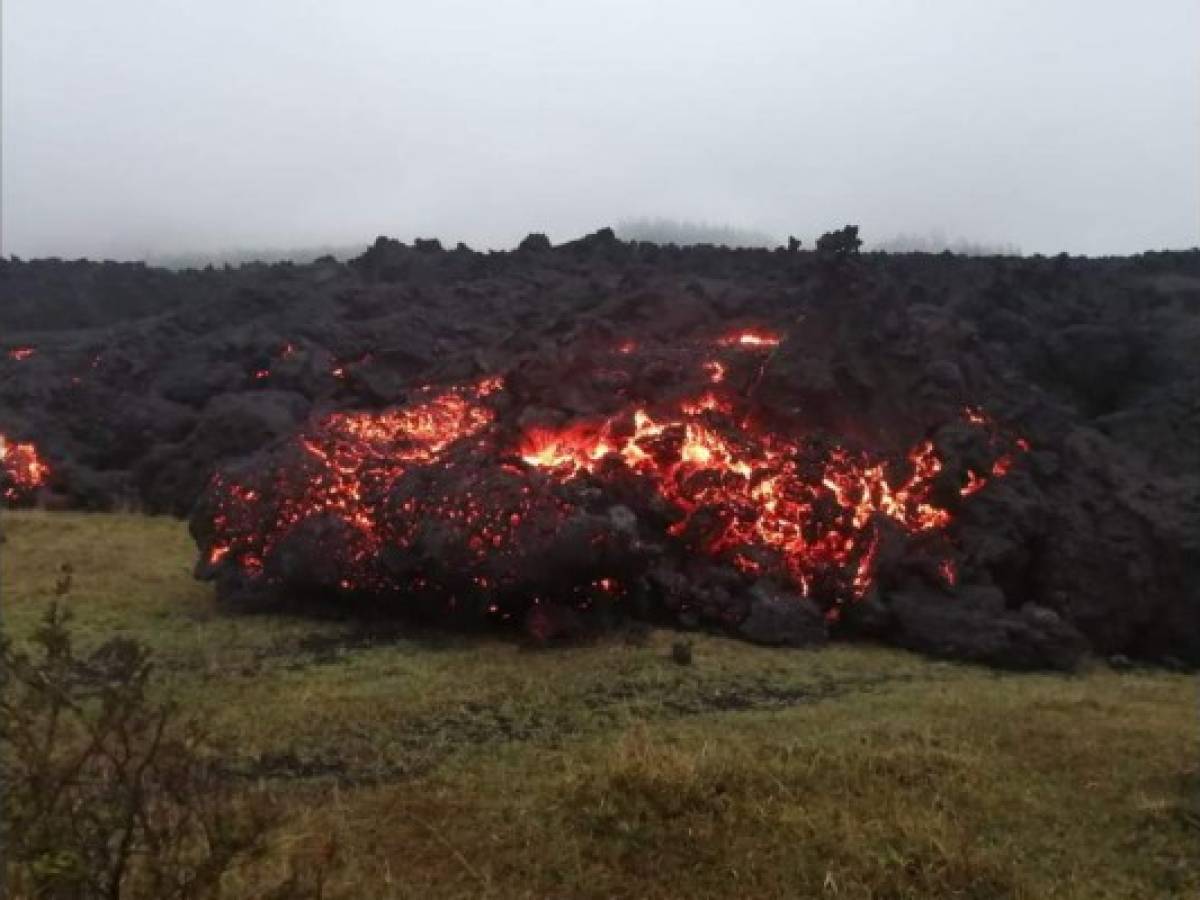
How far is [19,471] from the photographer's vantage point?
23.5 metres

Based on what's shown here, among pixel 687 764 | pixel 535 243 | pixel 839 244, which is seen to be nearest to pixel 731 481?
pixel 839 244

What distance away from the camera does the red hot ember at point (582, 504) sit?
13.1m

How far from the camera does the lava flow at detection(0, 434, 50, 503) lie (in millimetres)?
22969

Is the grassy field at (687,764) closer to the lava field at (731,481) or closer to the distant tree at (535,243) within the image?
the lava field at (731,481)

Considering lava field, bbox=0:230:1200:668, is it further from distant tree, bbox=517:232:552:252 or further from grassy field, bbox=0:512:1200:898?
distant tree, bbox=517:232:552:252

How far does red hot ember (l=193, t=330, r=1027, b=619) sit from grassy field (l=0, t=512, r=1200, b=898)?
3.28ft

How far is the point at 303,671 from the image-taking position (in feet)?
37.7

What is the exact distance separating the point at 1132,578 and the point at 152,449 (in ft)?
66.1

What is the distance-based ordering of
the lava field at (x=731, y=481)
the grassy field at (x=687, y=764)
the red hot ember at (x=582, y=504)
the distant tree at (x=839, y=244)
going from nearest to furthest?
the grassy field at (x=687, y=764), the red hot ember at (x=582, y=504), the lava field at (x=731, y=481), the distant tree at (x=839, y=244)

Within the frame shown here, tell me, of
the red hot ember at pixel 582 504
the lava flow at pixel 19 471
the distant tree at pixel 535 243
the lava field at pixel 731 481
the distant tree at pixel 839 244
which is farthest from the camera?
the distant tree at pixel 535 243

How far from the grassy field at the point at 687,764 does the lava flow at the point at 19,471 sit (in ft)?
35.5

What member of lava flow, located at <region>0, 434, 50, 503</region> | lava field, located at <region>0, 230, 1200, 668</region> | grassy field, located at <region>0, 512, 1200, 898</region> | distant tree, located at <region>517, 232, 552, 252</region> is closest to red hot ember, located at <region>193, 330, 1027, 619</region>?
lava field, located at <region>0, 230, 1200, 668</region>

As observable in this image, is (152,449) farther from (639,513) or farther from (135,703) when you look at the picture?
(135,703)

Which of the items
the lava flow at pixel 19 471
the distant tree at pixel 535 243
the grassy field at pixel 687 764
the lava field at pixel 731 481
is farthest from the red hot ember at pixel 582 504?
the distant tree at pixel 535 243
